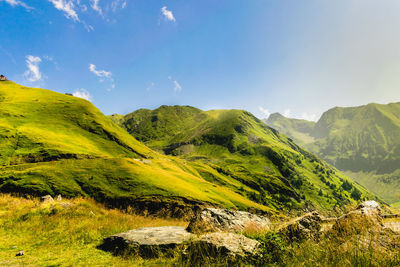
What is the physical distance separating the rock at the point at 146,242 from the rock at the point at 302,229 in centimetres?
548

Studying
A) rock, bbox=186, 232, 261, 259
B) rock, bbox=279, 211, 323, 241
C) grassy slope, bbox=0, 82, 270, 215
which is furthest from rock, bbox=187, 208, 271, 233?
grassy slope, bbox=0, 82, 270, 215

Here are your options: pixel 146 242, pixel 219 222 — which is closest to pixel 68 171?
pixel 146 242

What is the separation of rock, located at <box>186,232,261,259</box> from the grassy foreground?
1.54 metres

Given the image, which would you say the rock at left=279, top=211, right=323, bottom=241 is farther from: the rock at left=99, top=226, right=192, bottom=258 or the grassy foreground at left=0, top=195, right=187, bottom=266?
the grassy foreground at left=0, top=195, right=187, bottom=266

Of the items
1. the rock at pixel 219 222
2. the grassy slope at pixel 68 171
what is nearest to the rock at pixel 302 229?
the rock at pixel 219 222

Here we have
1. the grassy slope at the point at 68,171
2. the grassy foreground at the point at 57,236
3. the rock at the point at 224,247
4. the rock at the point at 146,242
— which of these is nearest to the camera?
the rock at the point at 224,247

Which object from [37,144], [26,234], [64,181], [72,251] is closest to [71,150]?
[37,144]

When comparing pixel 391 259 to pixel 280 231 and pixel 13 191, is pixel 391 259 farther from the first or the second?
pixel 13 191

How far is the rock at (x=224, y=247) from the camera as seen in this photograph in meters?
8.07

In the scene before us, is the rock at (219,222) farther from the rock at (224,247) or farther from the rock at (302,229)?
the rock at (224,247)

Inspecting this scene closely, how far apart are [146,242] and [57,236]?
6849mm

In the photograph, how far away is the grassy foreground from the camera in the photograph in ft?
30.3

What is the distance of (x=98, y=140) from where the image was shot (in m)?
101

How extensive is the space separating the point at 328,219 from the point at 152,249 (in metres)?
11.8
